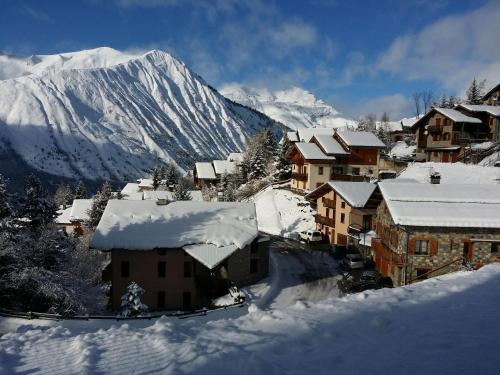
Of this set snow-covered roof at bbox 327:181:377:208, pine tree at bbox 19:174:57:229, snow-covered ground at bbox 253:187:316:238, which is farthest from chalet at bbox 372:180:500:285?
snow-covered ground at bbox 253:187:316:238

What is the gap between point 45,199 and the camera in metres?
28.4

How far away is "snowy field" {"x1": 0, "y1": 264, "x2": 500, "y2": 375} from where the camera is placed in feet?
30.7

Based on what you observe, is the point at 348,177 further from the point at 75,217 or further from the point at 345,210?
the point at 75,217

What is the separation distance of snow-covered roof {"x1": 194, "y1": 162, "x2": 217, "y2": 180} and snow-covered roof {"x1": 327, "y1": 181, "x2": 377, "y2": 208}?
2186 inches

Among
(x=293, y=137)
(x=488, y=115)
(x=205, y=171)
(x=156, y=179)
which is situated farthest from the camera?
(x=205, y=171)

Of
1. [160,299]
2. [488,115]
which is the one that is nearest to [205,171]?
[488,115]

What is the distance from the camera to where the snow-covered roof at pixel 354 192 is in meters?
41.4

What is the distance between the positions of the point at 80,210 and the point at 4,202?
52.5 meters

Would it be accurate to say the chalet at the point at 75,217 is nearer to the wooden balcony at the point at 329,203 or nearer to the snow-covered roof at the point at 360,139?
the wooden balcony at the point at 329,203

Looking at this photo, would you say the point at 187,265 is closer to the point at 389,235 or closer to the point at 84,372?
the point at 389,235

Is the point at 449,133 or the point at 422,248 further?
the point at 449,133

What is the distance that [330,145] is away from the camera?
65188 mm

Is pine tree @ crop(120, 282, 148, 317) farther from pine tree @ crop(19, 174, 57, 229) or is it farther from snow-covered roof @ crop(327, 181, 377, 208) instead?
snow-covered roof @ crop(327, 181, 377, 208)

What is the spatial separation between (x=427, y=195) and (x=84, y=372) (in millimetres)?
26508
